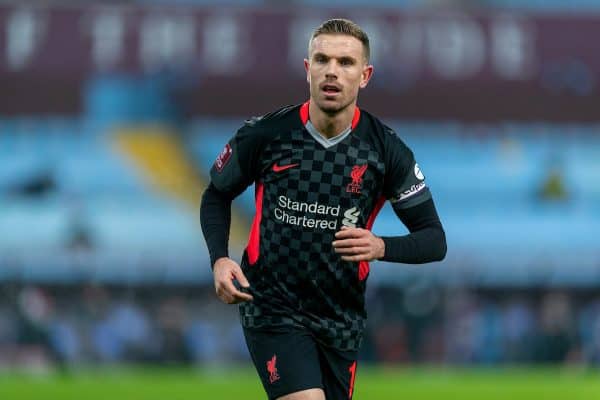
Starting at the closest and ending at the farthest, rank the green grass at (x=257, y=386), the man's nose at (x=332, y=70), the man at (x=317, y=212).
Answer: the man's nose at (x=332, y=70) → the man at (x=317, y=212) → the green grass at (x=257, y=386)

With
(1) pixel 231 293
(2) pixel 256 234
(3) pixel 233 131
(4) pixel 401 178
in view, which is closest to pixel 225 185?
(2) pixel 256 234

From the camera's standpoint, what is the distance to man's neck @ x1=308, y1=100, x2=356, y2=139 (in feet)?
20.6

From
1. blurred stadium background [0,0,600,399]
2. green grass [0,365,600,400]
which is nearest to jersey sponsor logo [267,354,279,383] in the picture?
green grass [0,365,600,400]

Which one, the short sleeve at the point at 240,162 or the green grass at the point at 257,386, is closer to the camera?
the short sleeve at the point at 240,162

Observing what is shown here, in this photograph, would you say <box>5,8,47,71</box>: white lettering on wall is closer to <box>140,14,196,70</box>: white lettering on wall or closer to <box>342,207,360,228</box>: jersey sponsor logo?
<box>140,14,196,70</box>: white lettering on wall

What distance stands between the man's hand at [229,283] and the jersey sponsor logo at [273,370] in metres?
0.43

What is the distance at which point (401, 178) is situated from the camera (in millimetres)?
6359

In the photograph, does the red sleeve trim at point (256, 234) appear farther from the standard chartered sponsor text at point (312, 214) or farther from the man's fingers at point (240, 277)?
the man's fingers at point (240, 277)

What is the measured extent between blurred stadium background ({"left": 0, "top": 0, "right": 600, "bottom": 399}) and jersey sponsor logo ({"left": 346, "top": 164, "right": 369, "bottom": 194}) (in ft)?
52.1

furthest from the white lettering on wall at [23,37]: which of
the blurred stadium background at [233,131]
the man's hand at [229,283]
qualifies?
the man's hand at [229,283]

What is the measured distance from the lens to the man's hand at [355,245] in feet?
19.3

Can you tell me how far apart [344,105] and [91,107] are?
764 inches

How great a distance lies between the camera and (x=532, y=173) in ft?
84.1

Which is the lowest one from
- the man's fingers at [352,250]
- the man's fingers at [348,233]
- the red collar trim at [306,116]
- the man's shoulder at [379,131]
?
the man's fingers at [352,250]
